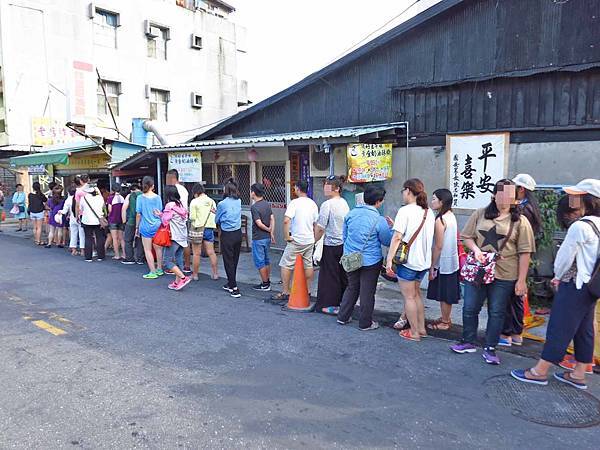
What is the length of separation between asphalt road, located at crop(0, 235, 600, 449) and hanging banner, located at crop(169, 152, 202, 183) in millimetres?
5088

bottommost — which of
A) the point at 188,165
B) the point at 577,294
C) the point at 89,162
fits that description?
the point at 577,294

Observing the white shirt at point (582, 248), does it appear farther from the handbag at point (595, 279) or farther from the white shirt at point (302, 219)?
the white shirt at point (302, 219)

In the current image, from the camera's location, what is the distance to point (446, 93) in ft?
25.7

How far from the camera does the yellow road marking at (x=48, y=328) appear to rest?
516 cm

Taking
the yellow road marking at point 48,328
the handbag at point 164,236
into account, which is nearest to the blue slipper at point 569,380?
the yellow road marking at point 48,328

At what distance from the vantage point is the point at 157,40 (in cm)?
2294

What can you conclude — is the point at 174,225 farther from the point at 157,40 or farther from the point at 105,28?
the point at 157,40

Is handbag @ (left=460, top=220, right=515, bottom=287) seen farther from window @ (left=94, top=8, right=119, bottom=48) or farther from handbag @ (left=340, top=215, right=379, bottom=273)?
window @ (left=94, top=8, right=119, bottom=48)

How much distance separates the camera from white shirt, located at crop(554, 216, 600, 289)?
353 centimetres

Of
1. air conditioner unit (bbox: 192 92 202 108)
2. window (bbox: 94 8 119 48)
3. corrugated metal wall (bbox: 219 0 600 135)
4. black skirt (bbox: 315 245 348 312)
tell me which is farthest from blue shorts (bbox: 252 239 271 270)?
air conditioner unit (bbox: 192 92 202 108)

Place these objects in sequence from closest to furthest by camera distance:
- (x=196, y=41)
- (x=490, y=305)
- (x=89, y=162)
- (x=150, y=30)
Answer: (x=490, y=305), (x=89, y=162), (x=150, y=30), (x=196, y=41)

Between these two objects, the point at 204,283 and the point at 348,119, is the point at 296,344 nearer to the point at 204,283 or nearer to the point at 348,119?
the point at 204,283

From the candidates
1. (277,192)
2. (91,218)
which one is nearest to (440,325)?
(277,192)

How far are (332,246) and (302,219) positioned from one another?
58 cm
